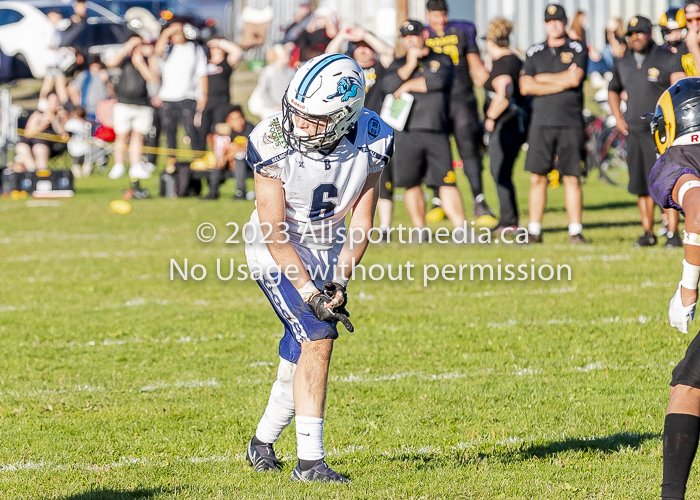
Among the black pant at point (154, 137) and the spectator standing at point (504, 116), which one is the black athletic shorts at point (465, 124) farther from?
the black pant at point (154, 137)

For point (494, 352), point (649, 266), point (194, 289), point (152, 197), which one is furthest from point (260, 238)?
point (152, 197)

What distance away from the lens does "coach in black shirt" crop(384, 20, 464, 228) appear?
11.2 metres

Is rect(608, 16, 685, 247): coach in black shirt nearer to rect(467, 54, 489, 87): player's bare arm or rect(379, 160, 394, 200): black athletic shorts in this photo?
rect(467, 54, 489, 87): player's bare arm

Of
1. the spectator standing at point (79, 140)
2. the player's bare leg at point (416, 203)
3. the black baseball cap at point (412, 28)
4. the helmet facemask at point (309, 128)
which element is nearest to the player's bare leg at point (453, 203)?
the player's bare leg at point (416, 203)

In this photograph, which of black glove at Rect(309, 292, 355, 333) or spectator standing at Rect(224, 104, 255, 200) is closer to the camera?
black glove at Rect(309, 292, 355, 333)

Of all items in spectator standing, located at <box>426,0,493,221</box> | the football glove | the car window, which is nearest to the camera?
the football glove

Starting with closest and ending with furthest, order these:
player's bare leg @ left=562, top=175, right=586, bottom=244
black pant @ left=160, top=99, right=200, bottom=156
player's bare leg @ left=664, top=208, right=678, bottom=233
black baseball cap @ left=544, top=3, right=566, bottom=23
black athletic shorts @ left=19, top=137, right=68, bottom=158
A: player's bare leg @ left=664, top=208, right=678, bottom=233 < player's bare leg @ left=562, top=175, right=586, bottom=244 < black baseball cap @ left=544, top=3, right=566, bottom=23 < black pant @ left=160, top=99, right=200, bottom=156 < black athletic shorts @ left=19, top=137, right=68, bottom=158

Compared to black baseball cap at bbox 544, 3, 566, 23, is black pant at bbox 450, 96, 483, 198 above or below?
below

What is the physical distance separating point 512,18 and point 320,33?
12.5 meters

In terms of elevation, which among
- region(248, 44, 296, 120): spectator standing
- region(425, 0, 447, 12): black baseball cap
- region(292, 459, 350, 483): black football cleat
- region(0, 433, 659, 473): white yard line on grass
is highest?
region(425, 0, 447, 12): black baseball cap

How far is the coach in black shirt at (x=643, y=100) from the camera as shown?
10.2 metres

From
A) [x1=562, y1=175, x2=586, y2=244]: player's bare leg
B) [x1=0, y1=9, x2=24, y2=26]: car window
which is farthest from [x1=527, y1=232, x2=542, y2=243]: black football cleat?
[x1=0, y1=9, x2=24, y2=26]: car window

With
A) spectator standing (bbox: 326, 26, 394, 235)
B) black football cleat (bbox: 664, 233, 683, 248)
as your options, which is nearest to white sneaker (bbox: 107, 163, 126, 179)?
spectator standing (bbox: 326, 26, 394, 235)

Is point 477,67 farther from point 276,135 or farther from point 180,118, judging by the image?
point 276,135
